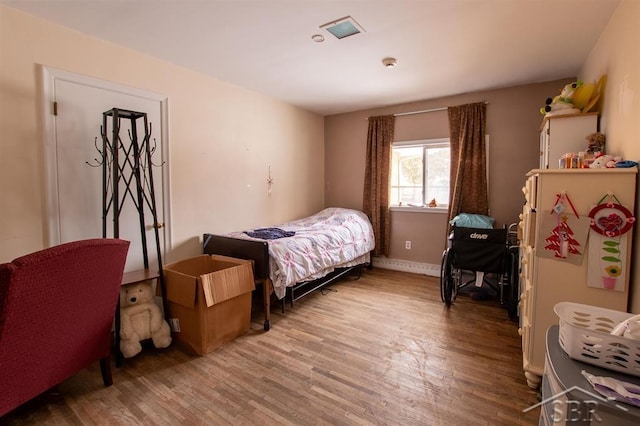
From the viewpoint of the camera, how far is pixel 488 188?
3734mm

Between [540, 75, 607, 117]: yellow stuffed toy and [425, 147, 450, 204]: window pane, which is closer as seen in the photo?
[540, 75, 607, 117]: yellow stuffed toy

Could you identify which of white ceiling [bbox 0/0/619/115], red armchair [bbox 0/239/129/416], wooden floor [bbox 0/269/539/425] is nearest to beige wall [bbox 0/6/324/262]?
white ceiling [bbox 0/0/619/115]

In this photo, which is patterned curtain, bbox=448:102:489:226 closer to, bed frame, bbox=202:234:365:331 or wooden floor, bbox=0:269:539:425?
wooden floor, bbox=0:269:539:425

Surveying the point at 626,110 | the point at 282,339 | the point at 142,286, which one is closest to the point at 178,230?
the point at 142,286

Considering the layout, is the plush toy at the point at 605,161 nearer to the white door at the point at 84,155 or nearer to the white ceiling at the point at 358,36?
the white ceiling at the point at 358,36

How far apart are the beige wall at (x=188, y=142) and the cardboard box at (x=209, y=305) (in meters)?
0.76

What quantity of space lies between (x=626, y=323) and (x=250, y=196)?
11.0 feet

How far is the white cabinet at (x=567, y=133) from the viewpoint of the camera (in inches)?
91.8

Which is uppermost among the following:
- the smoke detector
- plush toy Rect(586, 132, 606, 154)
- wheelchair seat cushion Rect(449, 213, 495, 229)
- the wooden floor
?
the smoke detector

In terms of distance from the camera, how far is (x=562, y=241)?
5.62 ft

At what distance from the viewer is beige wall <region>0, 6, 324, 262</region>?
2.01 meters

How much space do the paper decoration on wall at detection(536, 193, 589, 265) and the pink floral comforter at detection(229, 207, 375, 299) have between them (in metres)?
1.87

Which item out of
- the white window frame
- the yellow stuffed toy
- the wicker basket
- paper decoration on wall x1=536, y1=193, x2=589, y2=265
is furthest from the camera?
the white window frame

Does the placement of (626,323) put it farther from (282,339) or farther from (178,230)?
(178,230)
